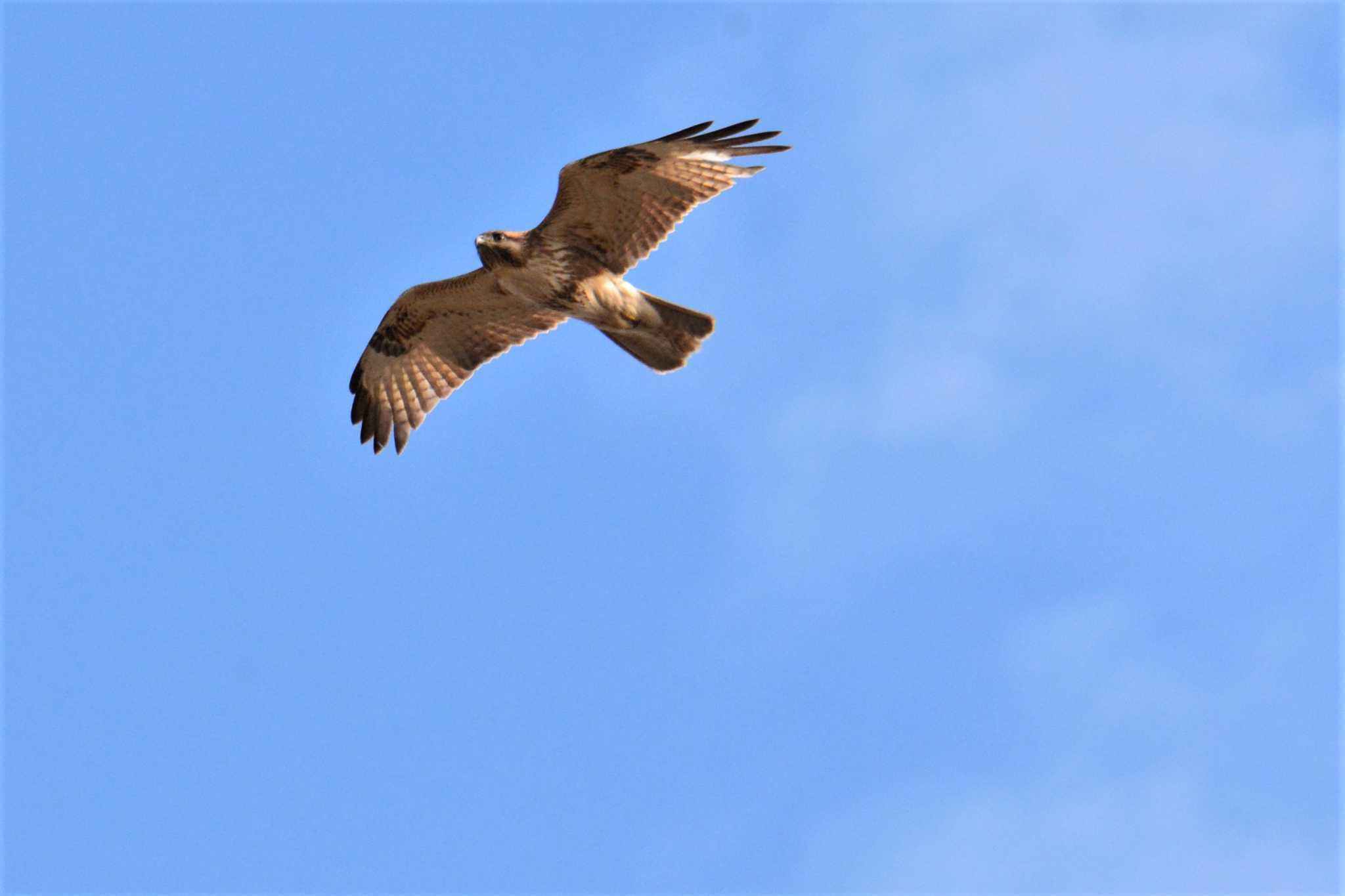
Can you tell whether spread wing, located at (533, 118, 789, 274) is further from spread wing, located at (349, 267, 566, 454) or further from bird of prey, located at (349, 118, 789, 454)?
spread wing, located at (349, 267, 566, 454)

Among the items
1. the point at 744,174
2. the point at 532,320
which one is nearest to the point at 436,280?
the point at 532,320

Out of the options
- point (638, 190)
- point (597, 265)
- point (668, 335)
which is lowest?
point (668, 335)

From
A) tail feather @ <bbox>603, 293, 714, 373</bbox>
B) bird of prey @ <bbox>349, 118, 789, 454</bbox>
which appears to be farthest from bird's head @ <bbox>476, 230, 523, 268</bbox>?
tail feather @ <bbox>603, 293, 714, 373</bbox>

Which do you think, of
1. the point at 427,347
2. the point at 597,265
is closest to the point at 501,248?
the point at 597,265

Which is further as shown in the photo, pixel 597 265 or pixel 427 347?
pixel 427 347

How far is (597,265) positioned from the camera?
12.7 metres

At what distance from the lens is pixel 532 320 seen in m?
13.8

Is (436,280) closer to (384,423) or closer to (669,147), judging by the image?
(384,423)

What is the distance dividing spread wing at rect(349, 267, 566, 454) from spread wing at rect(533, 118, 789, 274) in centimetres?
107

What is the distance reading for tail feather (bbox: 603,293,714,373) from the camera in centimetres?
1286

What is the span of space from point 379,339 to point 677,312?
3.00m

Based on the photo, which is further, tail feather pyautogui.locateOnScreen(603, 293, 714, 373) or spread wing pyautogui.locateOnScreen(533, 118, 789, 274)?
tail feather pyautogui.locateOnScreen(603, 293, 714, 373)

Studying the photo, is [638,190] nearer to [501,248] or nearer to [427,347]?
[501,248]

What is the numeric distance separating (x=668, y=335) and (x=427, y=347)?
8.05ft
